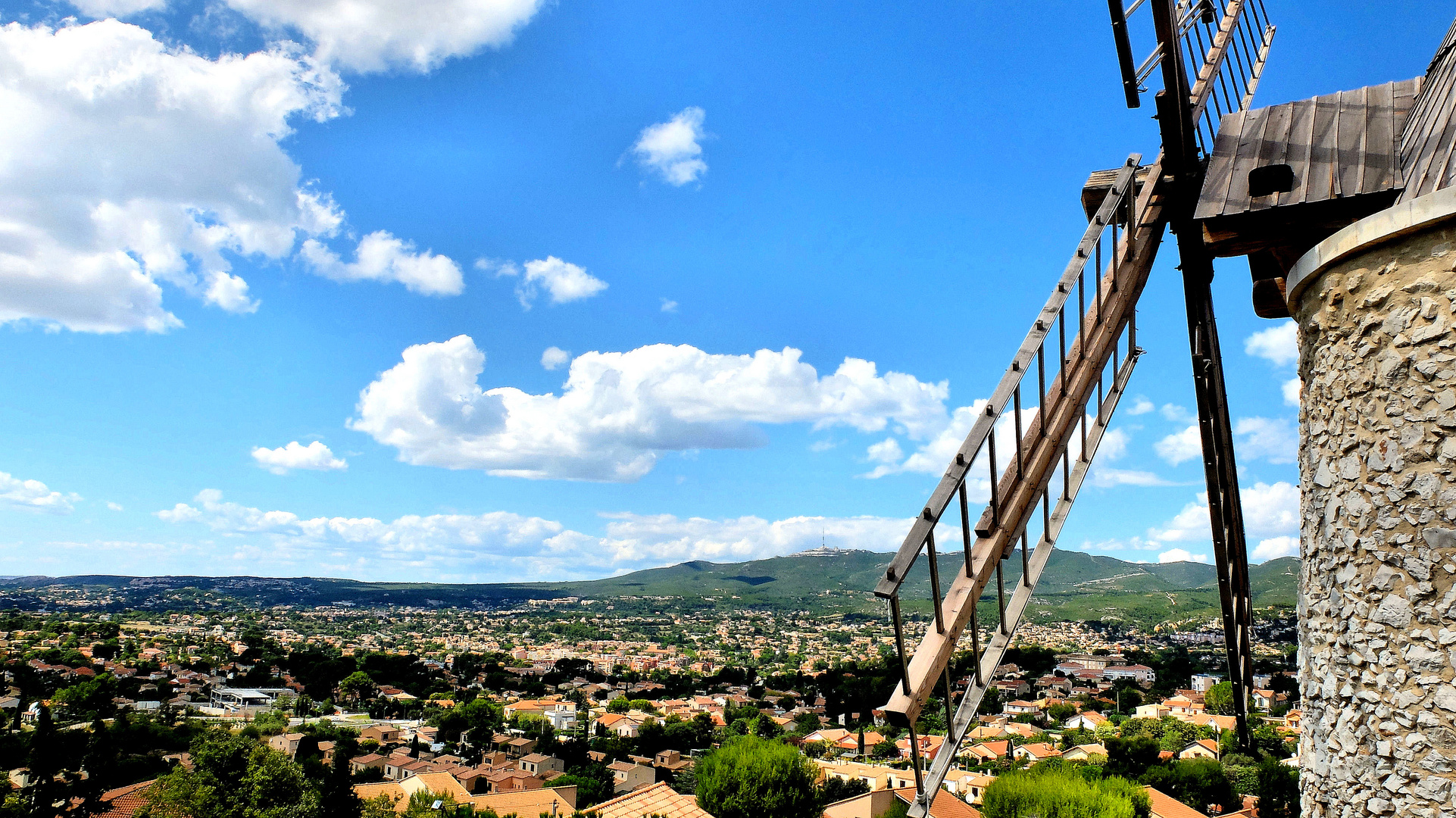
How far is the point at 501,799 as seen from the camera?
36.2 meters

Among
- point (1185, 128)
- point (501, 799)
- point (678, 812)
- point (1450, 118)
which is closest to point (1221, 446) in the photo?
point (1185, 128)

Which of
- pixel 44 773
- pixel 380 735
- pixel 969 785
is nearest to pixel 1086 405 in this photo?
pixel 44 773

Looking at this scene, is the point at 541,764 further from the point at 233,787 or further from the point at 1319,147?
the point at 1319,147

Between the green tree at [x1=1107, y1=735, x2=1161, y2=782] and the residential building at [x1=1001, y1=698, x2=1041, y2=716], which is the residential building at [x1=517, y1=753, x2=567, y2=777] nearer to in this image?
the green tree at [x1=1107, y1=735, x2=1161, y2=782]

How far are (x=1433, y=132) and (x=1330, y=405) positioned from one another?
1.39 m

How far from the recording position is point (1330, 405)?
11.5ft

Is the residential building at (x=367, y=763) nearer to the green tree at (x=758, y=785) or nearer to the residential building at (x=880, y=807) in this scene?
the green tree at (x=758, y=785)

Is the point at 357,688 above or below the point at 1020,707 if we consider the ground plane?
above

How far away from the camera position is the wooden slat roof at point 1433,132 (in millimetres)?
3461

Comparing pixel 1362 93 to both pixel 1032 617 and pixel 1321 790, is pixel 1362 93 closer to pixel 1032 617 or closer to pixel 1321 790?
pixel 1321 790

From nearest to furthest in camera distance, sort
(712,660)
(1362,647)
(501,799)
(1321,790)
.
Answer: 1. (1362,647)
2. (1321,790)
3. (501,799)
4. (712,660)

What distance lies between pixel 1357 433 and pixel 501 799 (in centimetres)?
3835

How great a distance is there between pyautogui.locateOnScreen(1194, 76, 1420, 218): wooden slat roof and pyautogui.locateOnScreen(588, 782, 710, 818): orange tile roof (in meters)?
20.1

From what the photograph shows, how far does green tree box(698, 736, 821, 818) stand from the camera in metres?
28.9
